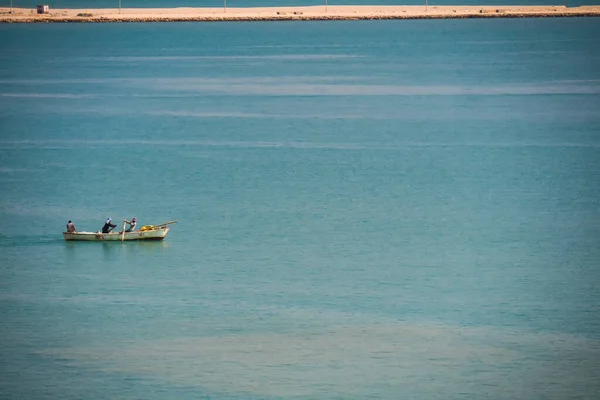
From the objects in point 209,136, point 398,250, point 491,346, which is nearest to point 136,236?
point 398,250

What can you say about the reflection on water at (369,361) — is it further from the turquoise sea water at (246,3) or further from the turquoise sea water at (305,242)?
the turquoise sea water at (246,3)

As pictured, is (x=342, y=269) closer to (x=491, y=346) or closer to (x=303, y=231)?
(x=303, y=231)

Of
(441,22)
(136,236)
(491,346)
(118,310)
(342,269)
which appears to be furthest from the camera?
(441,22)

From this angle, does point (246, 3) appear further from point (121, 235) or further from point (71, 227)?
point (121, 235)

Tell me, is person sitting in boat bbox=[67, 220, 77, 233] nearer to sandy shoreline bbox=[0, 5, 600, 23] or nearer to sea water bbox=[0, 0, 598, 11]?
sandy shoreline bbox=[0, 5, 600, 23]

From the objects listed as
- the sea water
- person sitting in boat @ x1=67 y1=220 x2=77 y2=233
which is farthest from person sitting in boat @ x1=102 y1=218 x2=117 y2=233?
the sea water

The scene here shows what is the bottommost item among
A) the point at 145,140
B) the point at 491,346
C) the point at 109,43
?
the point at 491,346

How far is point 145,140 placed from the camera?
6125 cm

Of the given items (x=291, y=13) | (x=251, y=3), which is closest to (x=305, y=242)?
(x=291, y=13)

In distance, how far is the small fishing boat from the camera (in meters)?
38.9

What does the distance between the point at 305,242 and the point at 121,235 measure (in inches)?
233

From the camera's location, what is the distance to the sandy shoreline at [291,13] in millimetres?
141250

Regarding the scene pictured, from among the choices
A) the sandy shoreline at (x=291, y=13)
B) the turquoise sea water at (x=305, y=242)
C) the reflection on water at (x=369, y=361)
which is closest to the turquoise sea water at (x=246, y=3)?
the sandy shoreline at (x=291, y=13)

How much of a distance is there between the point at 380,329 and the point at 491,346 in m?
2.92
